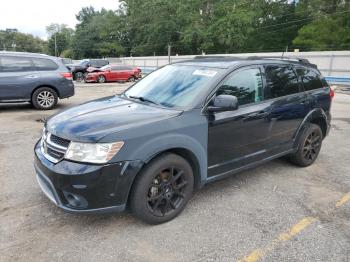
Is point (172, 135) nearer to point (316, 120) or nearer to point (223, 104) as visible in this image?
point (223, 104)

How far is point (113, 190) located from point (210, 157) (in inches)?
47.7

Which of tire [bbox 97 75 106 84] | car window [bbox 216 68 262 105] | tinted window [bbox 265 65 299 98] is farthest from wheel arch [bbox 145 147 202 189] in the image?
tire [bbox 97 75 106 84]

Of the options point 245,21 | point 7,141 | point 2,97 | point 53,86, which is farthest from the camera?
point 245,21

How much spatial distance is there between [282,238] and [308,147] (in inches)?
91.6

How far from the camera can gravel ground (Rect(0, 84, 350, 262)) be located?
9.93ft

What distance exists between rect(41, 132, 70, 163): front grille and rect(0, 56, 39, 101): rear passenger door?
6685mm

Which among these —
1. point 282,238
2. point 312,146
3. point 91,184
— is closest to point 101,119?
point 91,184

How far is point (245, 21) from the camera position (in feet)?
137

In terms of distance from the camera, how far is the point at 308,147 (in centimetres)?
523

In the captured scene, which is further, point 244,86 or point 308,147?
point 308,147

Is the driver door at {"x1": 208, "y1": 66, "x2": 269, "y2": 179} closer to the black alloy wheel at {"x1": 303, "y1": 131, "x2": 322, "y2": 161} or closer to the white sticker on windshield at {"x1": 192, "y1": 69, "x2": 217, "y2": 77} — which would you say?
the white sticker on windshield at {"x1": 192, "y1": 69, "x2": 217, "y2": 77}

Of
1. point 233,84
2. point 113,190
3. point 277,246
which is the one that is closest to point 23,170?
point 113,190

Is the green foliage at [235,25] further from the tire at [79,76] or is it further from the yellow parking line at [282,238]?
the yellow parking line at [282,238]

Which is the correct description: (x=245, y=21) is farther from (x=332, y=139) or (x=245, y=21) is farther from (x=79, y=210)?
(x=79, y=210)
